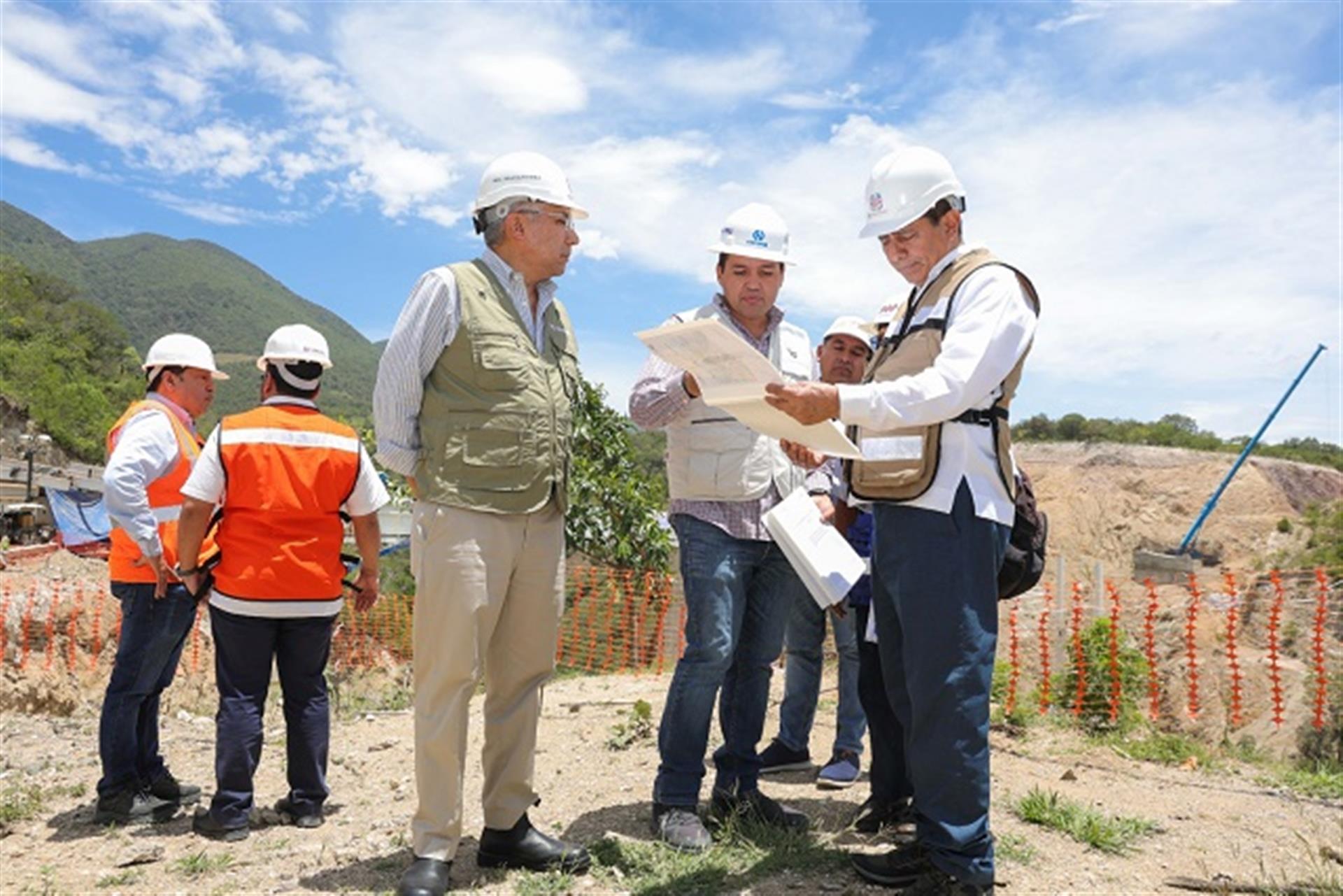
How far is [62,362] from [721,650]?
6279 centimetres

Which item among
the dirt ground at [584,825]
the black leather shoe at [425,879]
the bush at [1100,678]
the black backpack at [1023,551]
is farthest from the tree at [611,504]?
the black backpack at [1023,551]

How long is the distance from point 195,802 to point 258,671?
92cm

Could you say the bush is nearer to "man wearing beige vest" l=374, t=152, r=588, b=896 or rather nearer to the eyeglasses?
"man wearing beige vest" l=374, t=152, r=588, b=896

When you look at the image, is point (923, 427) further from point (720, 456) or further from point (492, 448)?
point (492, 448)

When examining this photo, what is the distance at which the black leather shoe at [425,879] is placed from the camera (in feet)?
9.65

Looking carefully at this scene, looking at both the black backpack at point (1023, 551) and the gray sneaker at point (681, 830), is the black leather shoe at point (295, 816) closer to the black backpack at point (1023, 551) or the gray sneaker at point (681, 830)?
the gray sneaker at point (681, 830)

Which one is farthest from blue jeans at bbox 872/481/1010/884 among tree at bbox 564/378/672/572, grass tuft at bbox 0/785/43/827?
tree at bbox 564/378/672/572

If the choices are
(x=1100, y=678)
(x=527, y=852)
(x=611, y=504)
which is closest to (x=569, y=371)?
(x=527, y=852)

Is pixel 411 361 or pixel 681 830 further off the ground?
pixel 411 361

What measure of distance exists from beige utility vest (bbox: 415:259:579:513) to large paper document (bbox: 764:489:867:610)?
0.74 metres

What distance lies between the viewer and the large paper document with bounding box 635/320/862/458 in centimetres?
259

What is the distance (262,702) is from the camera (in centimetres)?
414

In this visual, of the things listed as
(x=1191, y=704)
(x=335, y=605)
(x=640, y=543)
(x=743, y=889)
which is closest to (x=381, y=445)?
(x=335, y=605)

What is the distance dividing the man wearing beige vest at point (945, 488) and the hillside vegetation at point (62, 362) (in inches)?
1830
